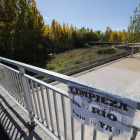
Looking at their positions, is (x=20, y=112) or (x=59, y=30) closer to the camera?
(x=20, y=112)

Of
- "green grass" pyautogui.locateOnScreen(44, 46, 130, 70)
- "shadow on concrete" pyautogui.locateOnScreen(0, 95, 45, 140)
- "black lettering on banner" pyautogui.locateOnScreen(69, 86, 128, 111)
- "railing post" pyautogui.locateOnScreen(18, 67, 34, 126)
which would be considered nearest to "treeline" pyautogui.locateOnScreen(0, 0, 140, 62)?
"green grass" pyautogui.locateOnScreen(44, 46, 130, 70)

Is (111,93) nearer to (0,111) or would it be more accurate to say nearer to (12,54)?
(0,111)

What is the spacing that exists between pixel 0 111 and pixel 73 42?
1527 inches

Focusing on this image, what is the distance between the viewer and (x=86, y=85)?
90cm

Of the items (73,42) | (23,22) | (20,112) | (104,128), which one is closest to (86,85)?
(104,128)

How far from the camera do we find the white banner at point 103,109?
732mm

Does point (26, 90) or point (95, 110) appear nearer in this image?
point (95, 110)

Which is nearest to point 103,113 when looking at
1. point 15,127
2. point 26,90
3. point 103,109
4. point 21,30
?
point 103,109

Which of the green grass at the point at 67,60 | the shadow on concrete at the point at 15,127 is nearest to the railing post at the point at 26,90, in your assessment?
the shadow on concrete at the point at 15,127

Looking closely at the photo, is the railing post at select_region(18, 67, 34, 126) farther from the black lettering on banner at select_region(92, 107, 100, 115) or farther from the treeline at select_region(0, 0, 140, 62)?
the treeline at select_region(0, 0, 140, 62)

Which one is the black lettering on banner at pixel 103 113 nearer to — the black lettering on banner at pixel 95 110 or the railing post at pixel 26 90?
the black lettering on banner at pixel 95 110

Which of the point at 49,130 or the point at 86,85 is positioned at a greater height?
the point at 86,85

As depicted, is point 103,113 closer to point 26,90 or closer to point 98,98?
point 98,98

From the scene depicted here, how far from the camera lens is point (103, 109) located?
86 centimetres
